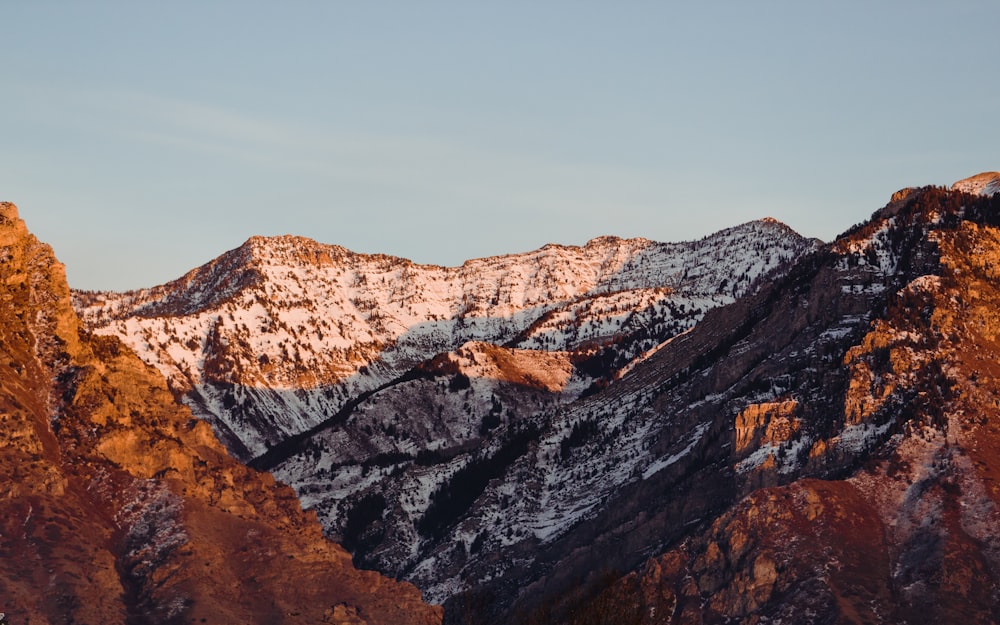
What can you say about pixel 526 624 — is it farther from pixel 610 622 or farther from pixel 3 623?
pixel 3 623

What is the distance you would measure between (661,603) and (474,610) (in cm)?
1763

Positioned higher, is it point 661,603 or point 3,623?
point 3,623

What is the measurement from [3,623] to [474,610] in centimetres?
4313

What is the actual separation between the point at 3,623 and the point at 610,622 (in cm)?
5448

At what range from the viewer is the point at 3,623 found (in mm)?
189375

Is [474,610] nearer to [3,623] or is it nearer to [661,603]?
[661,603]

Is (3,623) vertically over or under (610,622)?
over

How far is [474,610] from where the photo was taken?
19912 centimetres

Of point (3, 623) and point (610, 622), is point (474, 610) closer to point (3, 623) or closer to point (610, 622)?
point (610, 622)

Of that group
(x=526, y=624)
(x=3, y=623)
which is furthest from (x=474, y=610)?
(x=3, y=623)

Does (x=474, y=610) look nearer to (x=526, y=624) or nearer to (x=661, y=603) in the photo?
(x=526, y=624)

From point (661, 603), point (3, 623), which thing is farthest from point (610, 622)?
point (3, 623)

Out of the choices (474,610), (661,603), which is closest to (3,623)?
(474,610)

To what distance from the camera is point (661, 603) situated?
200 meters
